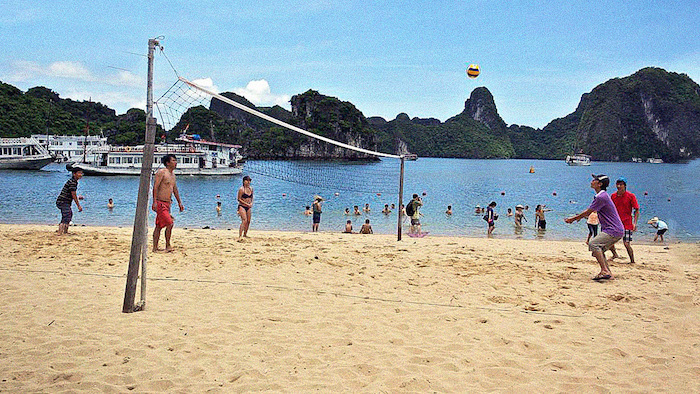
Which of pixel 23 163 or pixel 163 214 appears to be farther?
pixel 23 163

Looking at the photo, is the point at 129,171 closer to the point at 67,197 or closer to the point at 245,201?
the point at 67,197

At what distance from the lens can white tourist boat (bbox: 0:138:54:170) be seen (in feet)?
173

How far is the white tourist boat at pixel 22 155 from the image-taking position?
52.8m

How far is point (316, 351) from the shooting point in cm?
401

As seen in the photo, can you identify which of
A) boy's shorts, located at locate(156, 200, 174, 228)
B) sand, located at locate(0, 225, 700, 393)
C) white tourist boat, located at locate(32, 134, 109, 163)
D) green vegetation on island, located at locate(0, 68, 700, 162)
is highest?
green vegetation on island, located at locate(0, 68, 700, 162)

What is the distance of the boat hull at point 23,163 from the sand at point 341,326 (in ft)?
179

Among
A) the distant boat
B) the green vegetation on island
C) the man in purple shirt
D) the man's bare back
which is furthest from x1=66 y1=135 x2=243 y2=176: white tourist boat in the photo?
the distant boat

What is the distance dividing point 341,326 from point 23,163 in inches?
2417

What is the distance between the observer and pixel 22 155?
179 feet

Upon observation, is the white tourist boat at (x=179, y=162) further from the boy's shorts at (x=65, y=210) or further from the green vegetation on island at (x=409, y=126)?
the boy's shorts at (x=65, y=210)

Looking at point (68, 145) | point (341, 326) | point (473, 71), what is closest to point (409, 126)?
point (68, 145)

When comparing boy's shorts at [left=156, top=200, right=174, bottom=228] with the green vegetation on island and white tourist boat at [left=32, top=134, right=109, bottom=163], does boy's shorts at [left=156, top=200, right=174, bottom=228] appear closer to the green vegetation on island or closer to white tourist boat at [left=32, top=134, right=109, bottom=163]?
the green vegetation on island

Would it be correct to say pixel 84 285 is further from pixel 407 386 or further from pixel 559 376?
pixel 559 376

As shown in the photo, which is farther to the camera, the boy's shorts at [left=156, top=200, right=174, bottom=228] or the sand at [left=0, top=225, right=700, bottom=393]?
the boy's shorts at [left=156, top=200, right=174, bottom=228]
